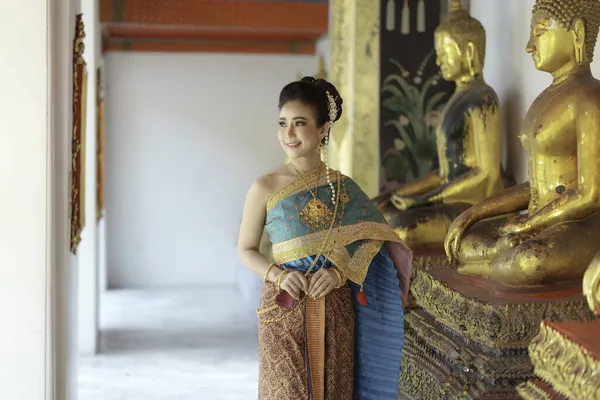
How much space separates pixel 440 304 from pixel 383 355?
25.7 inches

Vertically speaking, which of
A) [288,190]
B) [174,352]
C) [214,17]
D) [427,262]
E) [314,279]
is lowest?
[174,352]

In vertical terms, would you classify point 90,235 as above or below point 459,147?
below

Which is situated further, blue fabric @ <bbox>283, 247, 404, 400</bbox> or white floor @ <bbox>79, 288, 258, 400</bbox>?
white floor @ <bbox>79, 288, 258, 400</bbox>

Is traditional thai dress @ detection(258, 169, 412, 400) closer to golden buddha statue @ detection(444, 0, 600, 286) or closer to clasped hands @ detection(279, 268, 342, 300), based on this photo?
clasped hands @ detection(279, 268, 342, 300)

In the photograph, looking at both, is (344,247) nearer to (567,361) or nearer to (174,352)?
(567,361)

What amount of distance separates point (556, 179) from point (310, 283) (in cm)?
121

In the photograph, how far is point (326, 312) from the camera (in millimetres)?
2328

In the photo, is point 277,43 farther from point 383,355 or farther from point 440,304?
point 383,355

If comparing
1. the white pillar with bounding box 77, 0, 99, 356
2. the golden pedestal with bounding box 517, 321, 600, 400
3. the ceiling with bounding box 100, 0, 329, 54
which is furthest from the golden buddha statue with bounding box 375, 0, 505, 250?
the ceiling with bounding box 100, 0, 329, 54

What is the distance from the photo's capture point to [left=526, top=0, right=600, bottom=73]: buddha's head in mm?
2934

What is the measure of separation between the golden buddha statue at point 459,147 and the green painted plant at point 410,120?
0.48 meters

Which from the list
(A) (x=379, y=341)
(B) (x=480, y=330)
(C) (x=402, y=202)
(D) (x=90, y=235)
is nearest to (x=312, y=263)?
(A) (x=379, y=341)
